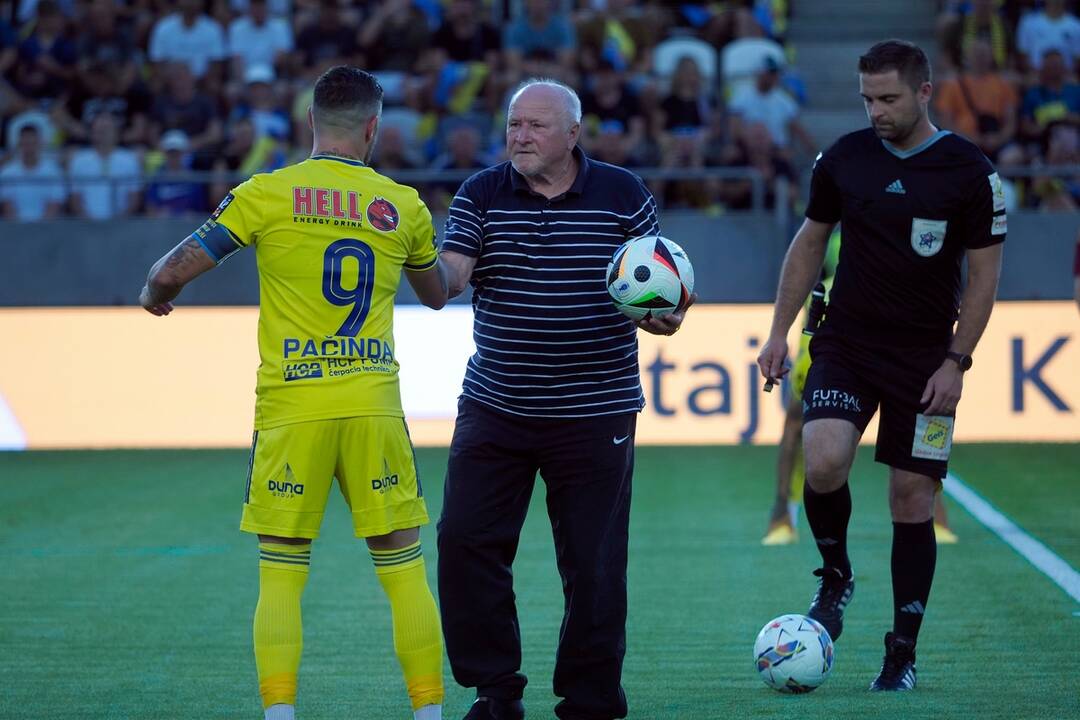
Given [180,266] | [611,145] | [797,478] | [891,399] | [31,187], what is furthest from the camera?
[31,187]

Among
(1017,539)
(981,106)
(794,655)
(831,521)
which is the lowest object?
(1017,539)

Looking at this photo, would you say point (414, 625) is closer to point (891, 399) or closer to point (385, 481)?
point (385, 481)

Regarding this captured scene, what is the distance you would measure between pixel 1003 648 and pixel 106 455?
10742mm

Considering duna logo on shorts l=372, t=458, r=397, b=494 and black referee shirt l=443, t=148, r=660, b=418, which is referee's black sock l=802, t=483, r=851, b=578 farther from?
duna logo on shorts l=372, t=458, r=397, b=494

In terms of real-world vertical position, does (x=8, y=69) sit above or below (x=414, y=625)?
above

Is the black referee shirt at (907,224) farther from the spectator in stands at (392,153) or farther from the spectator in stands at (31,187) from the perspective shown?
the spectator in stands at (31,187)

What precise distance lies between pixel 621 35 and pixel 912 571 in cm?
1407

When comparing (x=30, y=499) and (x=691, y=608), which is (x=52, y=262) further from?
(x=691, y=608)

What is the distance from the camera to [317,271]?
4.88 m

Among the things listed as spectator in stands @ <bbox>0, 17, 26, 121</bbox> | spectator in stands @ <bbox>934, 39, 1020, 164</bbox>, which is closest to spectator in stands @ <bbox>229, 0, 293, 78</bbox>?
spectator in stands @ <bbox>0, 17, 26, 121</bbox>

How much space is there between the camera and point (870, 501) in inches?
464

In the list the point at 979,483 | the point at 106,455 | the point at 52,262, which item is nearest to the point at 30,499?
the point at 106,455

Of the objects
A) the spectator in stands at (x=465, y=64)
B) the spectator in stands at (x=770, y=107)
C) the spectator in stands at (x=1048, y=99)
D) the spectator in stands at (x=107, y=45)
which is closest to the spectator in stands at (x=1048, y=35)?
the spectator in stands at (x=1048, y=99)

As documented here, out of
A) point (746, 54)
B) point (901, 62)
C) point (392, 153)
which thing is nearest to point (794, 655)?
point (901, 62)
